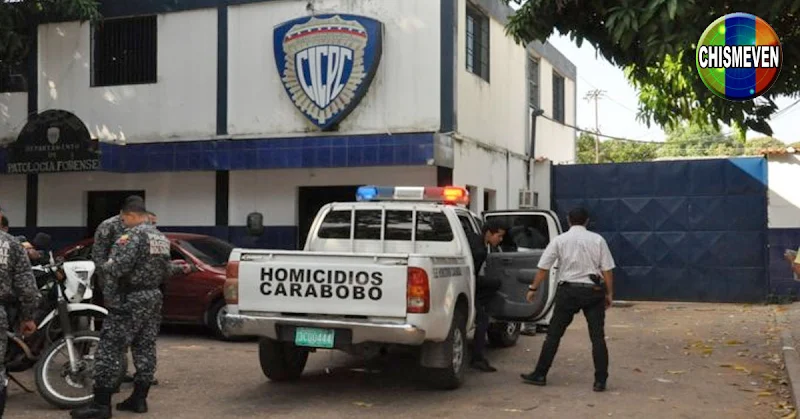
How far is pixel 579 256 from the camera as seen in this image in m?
7.18

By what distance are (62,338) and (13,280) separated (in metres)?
1.21

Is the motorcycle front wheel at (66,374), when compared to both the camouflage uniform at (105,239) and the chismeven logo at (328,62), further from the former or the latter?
the chismeven logo at (328,62)

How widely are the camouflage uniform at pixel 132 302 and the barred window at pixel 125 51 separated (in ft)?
29.9

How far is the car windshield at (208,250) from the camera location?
33.8 feet

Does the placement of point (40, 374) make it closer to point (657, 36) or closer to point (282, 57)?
point (657, 36)

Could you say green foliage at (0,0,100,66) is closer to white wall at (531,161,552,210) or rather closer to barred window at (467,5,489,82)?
barred window at (467,5,489,82)

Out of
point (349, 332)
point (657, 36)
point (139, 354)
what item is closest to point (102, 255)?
point (139, 354)

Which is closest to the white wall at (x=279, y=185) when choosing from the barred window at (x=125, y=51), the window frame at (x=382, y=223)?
the barred window at (x=125, y=51)

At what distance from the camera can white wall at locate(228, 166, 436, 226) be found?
1334 cm

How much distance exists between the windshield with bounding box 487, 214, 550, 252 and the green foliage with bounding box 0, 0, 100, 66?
346 inches

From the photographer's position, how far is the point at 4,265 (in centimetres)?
511

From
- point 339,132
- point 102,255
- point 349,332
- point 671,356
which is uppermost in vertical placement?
point 339,132

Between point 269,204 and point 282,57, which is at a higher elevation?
point 282,57

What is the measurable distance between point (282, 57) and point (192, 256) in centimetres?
454
